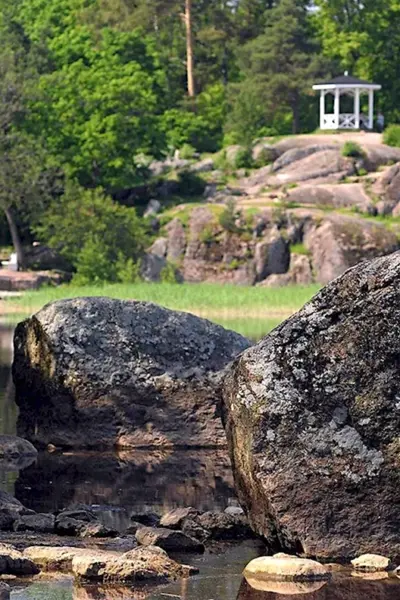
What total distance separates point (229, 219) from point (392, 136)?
15427 millimetres

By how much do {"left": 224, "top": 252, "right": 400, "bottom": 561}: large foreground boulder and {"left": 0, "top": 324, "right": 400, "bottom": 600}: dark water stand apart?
0.65 m

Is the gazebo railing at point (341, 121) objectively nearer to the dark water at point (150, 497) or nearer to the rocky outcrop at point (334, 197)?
the rocky outcrop at point (334, 197)

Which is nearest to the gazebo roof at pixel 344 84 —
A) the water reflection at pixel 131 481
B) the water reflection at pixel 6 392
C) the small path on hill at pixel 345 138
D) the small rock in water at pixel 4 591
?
the small path on hill at pixel 345 138

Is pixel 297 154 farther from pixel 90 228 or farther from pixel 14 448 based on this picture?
pixel 14 448

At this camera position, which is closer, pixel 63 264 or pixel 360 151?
pixel 63 264

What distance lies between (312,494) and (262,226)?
68.4 meters

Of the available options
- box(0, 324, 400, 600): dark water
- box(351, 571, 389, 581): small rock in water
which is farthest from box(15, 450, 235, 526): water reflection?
box(351, 571, 389, 581): small rock in water

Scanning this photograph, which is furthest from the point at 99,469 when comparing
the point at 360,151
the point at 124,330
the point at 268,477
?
the point at 360,151

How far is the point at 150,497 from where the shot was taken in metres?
20.6

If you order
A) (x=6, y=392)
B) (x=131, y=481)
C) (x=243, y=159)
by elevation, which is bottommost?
(x=243, y=159)

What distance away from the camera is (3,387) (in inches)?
1308

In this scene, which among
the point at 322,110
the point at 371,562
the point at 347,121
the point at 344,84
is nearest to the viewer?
the point at 371,562

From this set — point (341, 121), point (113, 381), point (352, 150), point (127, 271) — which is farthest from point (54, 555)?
point (341, 121)

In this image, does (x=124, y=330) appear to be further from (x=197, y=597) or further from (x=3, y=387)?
(x=197, y=597)
